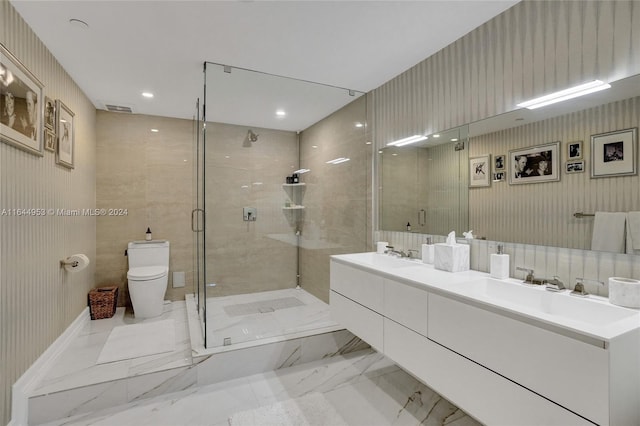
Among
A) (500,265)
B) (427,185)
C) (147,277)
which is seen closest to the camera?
(500,265)

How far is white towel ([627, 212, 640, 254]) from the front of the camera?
1.30 meters

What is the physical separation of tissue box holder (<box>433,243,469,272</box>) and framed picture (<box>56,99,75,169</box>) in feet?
9.51

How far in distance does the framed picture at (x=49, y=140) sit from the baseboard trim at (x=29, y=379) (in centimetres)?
145

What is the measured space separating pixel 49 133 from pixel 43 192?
44cm

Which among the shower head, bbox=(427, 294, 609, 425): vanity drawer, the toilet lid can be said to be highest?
the shower head

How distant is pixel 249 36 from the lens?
208 centimetres

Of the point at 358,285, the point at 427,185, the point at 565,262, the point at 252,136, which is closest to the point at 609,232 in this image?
the point at 565,262

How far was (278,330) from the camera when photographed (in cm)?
268

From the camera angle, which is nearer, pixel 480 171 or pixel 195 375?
pixel 480 171

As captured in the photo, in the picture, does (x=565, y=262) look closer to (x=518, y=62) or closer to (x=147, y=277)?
(x=518, y=62)

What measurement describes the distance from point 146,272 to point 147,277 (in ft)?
0.48

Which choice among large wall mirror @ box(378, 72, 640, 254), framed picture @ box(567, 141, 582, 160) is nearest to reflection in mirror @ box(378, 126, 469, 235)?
large wall mirror @ box(378, 72, 640, 254)

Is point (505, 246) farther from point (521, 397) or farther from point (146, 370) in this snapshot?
point (146, 370)

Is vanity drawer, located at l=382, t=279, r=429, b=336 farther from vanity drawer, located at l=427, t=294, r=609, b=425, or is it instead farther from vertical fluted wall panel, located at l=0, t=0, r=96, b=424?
vertical fluted wall panel, located at l=0, t=0, r=96, b=424
